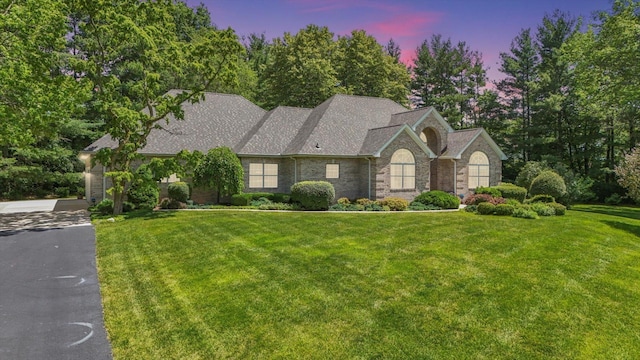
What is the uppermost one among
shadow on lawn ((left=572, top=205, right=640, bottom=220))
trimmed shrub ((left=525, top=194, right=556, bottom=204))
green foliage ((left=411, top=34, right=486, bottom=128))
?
green foliage ((left=411, top=34, right=486, bottom=128))

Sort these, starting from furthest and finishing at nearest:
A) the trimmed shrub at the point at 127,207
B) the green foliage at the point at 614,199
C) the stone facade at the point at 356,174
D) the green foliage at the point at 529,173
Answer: the green foliage at the point at 614,199 → the green foliage at the point at 529,173 → the stone facade at the point at 356,174 → the trimmed shrub at the point at 127,207

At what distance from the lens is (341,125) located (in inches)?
1087

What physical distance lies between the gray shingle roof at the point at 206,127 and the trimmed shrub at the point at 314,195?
7807 mm

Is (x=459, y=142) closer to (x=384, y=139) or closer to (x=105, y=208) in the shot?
(x=384, y=139)

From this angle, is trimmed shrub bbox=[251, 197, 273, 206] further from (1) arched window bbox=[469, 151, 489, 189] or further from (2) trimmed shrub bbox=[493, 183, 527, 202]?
(2) trimmed shrub bbox=[493, 183, 527, 202]

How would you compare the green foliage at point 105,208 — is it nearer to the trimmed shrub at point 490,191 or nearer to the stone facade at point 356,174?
the stone facade at point 356,174

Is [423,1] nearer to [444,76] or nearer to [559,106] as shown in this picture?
[559,106]

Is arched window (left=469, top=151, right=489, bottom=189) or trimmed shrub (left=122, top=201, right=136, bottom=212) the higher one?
arched window (left=469, top=151, right=489, bottom=189)

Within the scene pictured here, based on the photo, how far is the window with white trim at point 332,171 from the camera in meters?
25.0

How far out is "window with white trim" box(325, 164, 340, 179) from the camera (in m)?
25.0

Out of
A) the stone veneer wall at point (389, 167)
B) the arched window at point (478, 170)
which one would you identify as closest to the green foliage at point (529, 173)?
the arched window at point (478, 170)

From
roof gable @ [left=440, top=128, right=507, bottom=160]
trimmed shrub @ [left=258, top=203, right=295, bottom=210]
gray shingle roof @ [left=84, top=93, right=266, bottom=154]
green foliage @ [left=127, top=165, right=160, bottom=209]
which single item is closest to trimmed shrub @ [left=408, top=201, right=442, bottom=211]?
roof gable @ [left=440, top=128, right=507, bottom=160]

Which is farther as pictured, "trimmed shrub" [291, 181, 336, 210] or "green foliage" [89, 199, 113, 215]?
"trimmed shrub" [291, 181, 336, 210]

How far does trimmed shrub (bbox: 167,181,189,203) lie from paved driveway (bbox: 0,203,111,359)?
7.59 m
